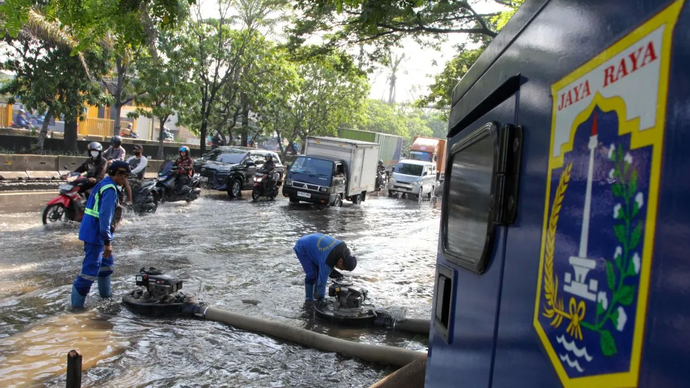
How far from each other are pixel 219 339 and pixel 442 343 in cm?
450

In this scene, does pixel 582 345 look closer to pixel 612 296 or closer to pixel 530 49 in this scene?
pixel 612 296

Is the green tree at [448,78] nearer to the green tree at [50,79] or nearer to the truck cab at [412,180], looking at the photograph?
the truck cab at [412,180]

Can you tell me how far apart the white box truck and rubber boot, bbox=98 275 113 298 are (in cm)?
1256

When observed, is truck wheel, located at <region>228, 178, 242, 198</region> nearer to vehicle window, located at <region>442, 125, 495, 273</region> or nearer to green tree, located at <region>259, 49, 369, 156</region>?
green tree, located at <region>259, 49, 369, 156</region>

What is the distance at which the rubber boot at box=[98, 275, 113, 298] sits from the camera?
7527 millimetres

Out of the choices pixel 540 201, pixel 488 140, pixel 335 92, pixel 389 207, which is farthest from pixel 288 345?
pixel 335 92

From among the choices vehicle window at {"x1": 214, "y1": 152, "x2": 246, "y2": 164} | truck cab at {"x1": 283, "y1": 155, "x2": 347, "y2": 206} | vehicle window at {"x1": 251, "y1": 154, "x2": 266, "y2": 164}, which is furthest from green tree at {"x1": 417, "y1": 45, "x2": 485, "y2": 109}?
vehicle window at {"x1": 214, "y1": 152, "x2": 246, "y2": 164}

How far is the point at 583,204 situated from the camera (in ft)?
3.92

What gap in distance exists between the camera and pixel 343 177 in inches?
845

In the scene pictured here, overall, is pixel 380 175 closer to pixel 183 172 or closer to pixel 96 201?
pixel 183 172

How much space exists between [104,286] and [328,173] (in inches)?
524

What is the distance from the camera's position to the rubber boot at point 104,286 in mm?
7527

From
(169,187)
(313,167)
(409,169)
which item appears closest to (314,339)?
(169,187)

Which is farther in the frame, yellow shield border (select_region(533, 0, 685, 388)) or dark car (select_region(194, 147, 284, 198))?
dark car (select_region(194, 147, 284, 198))
